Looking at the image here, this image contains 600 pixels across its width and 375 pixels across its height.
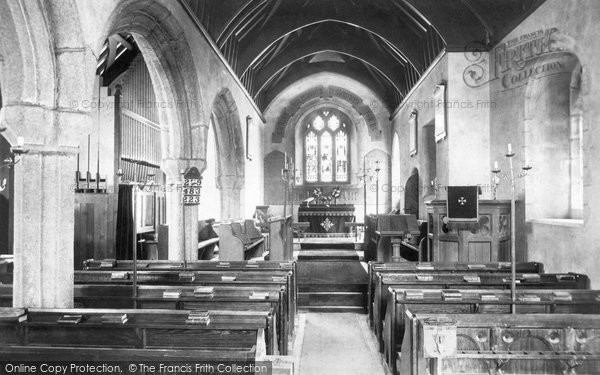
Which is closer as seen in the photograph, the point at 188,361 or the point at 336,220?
the point at 188,361

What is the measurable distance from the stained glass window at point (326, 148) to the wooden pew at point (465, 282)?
1231cm

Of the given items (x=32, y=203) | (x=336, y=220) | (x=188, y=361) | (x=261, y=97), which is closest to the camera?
(x=188, y=361)

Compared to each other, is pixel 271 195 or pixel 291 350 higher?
pixel 271 195

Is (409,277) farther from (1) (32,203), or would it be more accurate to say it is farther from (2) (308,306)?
(1) (32,203)

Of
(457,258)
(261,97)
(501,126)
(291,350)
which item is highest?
(261,97)

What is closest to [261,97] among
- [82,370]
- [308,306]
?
[308,306]

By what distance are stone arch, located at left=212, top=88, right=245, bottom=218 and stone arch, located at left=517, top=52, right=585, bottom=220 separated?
22.7 feet

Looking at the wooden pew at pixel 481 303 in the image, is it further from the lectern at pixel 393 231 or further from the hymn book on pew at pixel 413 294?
the lectern at pixel 393 231

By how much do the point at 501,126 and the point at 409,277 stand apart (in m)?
4.39

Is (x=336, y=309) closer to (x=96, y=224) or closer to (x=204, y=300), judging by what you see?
(x=204, y=300)

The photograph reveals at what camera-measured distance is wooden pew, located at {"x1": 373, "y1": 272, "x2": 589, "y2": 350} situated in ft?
14.7

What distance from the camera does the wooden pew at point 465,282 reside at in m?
4.49

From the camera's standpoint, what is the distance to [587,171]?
535 centimetres

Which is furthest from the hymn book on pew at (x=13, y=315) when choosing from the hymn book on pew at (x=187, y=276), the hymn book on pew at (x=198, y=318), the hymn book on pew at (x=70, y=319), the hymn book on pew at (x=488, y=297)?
the hymn book on pew at (x=488, y=297)
